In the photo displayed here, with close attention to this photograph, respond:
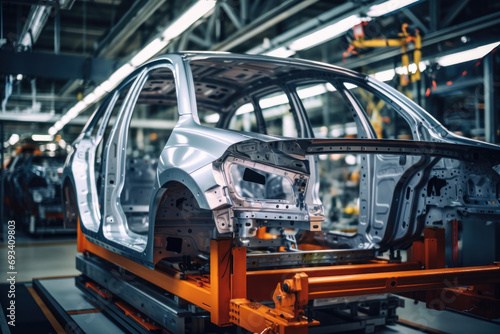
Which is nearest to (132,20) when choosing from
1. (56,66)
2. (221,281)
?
(56,66)

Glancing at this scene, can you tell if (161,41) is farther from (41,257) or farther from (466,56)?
(466,56)

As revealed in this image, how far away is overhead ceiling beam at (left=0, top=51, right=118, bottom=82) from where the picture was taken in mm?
7410

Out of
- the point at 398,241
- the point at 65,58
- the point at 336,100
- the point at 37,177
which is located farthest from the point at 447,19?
the point at 336,100

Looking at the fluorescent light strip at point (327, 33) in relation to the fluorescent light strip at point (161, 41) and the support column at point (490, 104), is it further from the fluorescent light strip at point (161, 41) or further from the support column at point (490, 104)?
the support column at point (490, 104)

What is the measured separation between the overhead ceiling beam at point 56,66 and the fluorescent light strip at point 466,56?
5.77 meters

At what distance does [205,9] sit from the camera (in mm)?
6055

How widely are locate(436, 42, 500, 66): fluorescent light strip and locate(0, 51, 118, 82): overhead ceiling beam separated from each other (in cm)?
577

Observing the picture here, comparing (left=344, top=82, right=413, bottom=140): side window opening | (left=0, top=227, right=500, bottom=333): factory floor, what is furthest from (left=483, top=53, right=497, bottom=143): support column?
(left=0, top=227, right=500, bottom=333): factory floor

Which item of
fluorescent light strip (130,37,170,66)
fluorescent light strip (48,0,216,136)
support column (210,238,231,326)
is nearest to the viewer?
support column (210,238,231,326)

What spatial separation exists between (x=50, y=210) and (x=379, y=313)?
319 inches

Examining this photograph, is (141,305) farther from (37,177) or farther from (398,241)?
(37,177)

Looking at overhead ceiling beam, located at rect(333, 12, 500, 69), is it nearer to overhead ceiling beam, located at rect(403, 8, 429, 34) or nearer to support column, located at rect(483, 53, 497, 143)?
overhead ceiling beam, located at rect(403, 8, 429, 34)

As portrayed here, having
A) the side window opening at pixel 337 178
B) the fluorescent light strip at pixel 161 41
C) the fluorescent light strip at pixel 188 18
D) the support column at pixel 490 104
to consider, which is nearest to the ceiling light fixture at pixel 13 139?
the fluorescent light strip at pixel 161 41

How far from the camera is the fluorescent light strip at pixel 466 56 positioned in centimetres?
700
